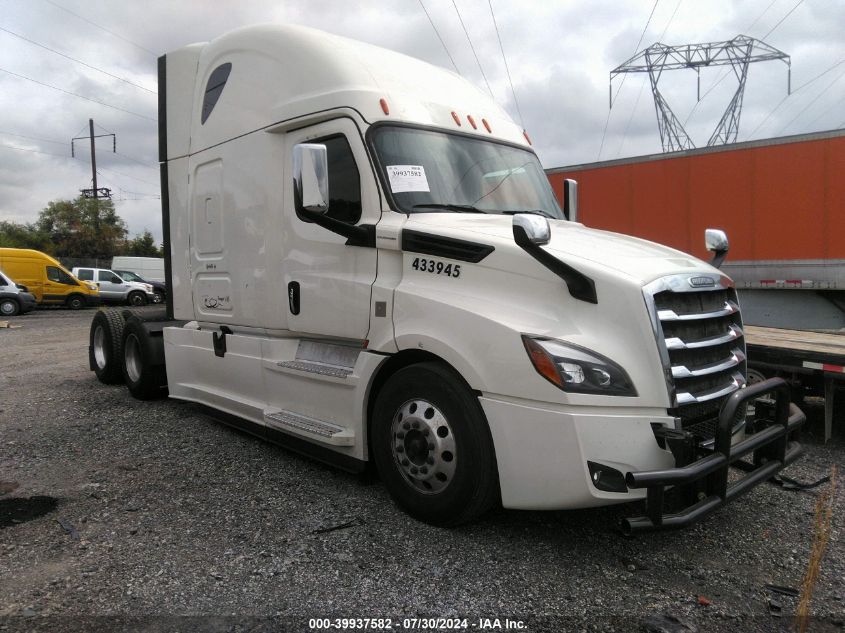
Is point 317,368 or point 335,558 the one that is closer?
point 335,558

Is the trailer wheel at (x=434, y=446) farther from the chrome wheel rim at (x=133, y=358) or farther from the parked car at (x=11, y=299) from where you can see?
the parked car at (x=11, y=299)

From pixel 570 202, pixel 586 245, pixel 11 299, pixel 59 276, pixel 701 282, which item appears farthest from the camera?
pixel 59 276

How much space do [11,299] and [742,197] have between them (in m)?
22.4

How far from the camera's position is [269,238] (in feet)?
15.2

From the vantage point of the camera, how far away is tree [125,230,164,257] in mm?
59656

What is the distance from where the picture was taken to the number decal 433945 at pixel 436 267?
11.2 feet

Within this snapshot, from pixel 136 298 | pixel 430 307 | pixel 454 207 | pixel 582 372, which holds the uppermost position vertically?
pixel 454 207

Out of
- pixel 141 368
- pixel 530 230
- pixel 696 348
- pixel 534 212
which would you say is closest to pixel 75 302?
pixel 141 368

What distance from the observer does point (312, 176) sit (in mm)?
3797

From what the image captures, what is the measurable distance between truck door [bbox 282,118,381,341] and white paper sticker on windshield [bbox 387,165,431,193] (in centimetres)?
12

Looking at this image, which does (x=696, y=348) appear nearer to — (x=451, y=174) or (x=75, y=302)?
(x=451, y=174)

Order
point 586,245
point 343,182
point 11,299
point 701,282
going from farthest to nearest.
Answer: point 11,299, point 343,182, point 586,245, point 701,282

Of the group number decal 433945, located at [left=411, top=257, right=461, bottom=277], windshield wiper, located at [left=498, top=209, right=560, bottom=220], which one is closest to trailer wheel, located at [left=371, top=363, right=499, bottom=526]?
number decal 433945, located at [left=411, top=257, right=461, bottom=277]

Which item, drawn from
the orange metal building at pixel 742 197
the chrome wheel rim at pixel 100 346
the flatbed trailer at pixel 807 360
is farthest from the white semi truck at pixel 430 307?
the orange metal building at pixel 742 197
